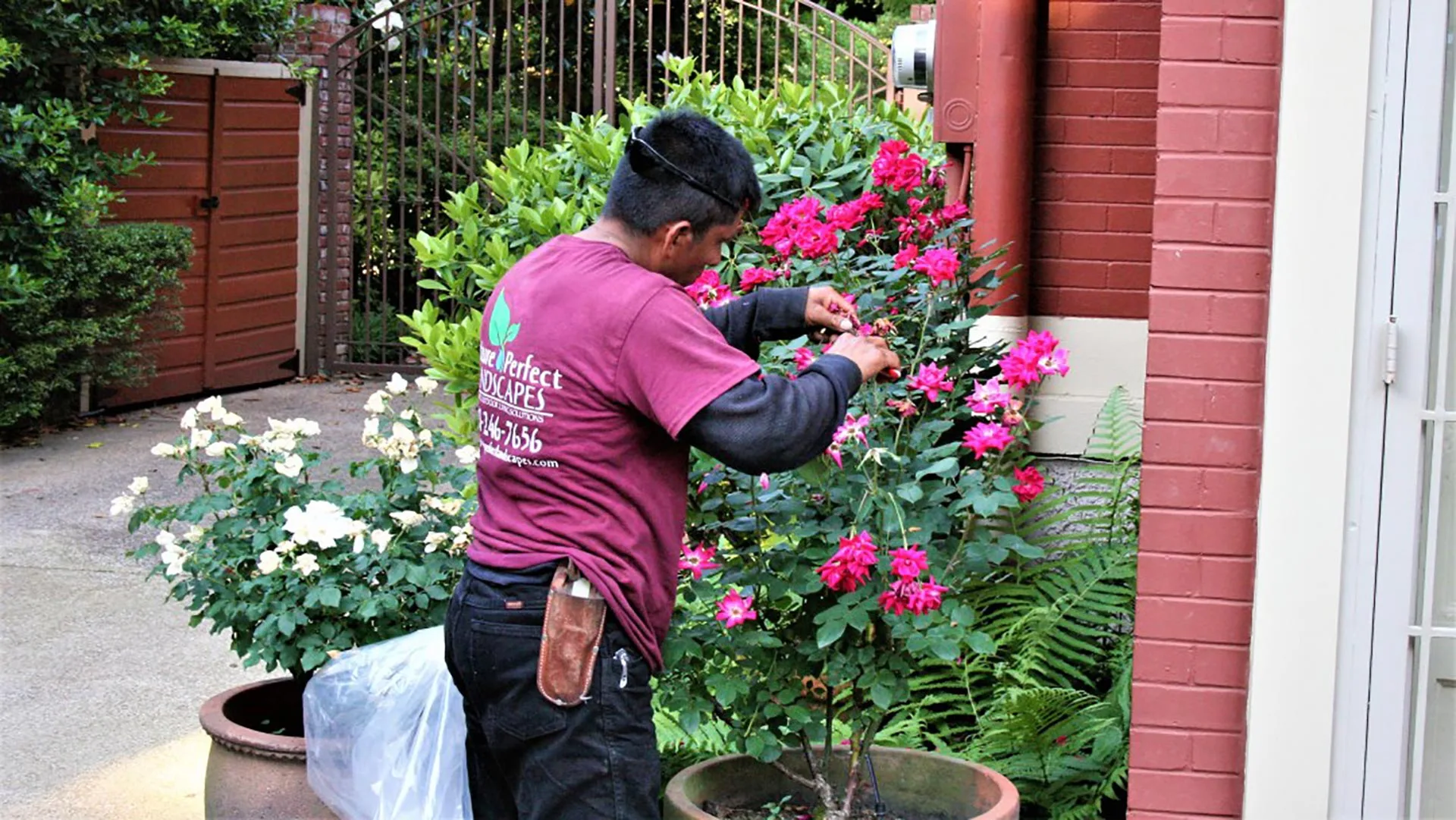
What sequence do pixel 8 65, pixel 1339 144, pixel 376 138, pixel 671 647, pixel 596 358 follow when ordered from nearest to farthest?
pixel 596 358
pixel 1339 144
pixel 671 647
pixel 8 65
pixel 376 138

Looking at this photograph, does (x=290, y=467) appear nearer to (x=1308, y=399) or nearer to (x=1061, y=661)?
(x=1061, y=661)

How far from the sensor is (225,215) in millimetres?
11516

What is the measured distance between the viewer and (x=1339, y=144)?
10.00 feet

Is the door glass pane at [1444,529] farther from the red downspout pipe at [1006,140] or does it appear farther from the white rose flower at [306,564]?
the white rose flower at [306,564]

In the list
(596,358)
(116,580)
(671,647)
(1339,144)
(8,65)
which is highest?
(8,65)

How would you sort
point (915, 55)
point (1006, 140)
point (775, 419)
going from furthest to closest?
point (915, 55) < point (1006, 140) < point (775, 419)

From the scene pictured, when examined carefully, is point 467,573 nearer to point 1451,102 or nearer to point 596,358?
point 596,358

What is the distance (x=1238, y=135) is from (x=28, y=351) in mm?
7668

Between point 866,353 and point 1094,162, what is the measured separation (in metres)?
2.21

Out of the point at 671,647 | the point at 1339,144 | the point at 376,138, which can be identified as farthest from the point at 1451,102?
the point at 376,138

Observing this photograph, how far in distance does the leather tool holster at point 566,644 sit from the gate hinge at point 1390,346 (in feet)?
4.74

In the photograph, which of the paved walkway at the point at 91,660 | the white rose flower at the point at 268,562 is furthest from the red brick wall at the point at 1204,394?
the paved walkway at the point at 91,660

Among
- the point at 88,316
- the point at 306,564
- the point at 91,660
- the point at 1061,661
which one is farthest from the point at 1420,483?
the point at 88,316

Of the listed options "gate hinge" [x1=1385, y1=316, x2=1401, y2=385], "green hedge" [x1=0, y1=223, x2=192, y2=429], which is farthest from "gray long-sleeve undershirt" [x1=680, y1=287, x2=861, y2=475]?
"green hedge" [x1=0, y1=223, x2=192, y2=429]
